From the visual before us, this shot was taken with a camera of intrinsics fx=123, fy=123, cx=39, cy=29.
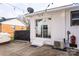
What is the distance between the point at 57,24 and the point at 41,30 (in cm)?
49

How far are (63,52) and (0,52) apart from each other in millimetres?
1241

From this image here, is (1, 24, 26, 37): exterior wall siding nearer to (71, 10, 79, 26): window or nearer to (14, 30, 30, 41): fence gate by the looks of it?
(14, 30, 30, 41): fence gate

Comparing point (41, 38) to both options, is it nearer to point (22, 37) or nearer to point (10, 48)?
point (22, 37)

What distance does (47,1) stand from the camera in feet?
7.90

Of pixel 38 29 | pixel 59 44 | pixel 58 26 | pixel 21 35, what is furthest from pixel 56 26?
pixel 21 35

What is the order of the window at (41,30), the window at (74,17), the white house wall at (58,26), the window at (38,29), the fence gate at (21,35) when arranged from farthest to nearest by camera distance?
the window at (38,29) → the window at (41,30) → the white house wall at (58,26) → the window at (74,17) → the fence gate at (21,35)

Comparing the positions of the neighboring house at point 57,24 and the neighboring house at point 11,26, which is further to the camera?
the neighboring house at point 57,24

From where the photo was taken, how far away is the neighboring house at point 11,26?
233 centimetres

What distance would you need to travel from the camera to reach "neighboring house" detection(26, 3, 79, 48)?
267cm

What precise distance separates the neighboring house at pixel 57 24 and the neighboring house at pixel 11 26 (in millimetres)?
330

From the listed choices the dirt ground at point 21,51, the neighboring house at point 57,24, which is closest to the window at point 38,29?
the neighboring house at point 57,24

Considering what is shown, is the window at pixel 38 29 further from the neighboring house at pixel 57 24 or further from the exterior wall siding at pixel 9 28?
the exterior wall siding at pixel 9 28

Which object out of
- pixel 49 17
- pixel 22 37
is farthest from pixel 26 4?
pixel 49 17

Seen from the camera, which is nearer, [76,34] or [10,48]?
[10,48]
